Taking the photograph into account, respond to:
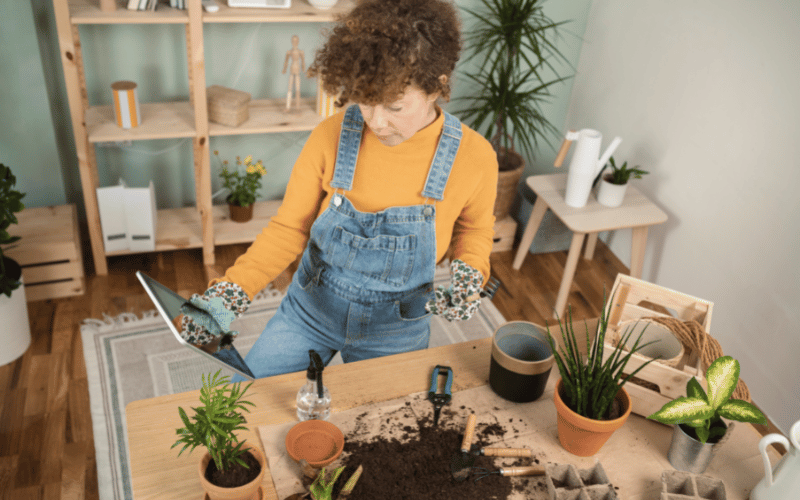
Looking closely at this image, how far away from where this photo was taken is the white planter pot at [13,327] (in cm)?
220

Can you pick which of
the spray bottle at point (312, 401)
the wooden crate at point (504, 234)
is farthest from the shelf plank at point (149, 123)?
the spray bottle at point (312, 401)

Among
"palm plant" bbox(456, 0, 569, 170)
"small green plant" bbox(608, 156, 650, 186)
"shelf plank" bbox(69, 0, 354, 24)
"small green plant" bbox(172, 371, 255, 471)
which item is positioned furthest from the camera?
"palm plant" bbox(456, 0, 569, 170)

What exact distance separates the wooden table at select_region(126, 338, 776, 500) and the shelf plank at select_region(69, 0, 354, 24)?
55.0 inches

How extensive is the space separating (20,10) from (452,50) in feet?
6.50

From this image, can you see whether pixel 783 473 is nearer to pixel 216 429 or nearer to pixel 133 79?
pixel 216 429

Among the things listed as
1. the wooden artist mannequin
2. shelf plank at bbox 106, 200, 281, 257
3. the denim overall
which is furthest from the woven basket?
the denim overall

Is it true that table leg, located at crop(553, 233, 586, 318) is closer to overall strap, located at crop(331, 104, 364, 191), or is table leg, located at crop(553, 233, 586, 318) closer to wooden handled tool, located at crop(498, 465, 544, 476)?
overall strap, located at crop(331, 104, 364, 191)

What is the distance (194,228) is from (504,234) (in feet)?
4.84

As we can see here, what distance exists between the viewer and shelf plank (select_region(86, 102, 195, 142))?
2514 millimetres

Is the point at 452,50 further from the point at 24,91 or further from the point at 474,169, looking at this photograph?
the point at 24,91

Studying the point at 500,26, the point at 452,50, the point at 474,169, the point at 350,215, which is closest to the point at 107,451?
the point at 350,215

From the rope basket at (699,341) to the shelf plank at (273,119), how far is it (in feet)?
6.04

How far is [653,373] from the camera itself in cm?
122

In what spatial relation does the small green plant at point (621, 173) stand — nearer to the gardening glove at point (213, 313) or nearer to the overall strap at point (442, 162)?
the overall strap at point (442, 162)
